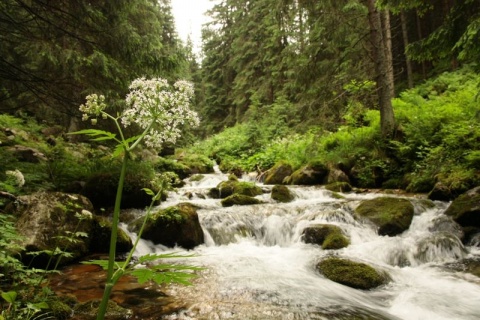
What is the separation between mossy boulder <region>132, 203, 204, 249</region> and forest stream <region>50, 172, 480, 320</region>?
0.68 ft

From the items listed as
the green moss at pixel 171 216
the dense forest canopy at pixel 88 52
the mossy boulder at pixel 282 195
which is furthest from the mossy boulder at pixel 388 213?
the dense forest canopy at pixel 88 52

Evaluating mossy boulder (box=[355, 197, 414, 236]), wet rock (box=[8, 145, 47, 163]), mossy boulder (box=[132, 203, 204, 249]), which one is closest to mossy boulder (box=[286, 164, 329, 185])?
mossy boulder (box=[355, 197, 414, 236])

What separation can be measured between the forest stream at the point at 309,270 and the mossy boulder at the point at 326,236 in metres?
0.15

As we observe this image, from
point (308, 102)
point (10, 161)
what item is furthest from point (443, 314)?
point (308, 102)

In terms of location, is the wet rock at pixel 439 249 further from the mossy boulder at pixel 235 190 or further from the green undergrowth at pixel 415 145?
the mossy boulder at pixel 235 190

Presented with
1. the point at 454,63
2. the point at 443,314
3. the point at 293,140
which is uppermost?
the point at 454,63

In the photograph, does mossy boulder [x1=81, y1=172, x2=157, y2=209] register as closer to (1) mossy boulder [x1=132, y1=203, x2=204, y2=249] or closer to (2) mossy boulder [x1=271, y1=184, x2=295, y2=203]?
(1) mossy boulder [x1=132, y1=203, x2=204, y2=249]

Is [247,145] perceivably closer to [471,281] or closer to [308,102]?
[308,102]

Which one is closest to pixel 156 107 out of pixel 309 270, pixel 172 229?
pixel 309 270

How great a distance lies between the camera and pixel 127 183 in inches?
364

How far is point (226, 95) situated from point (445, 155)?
94.0 feet

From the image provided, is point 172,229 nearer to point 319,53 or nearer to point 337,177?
point 337,177

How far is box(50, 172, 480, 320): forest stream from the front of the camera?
13.4 ft

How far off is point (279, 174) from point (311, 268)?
9181 mm
